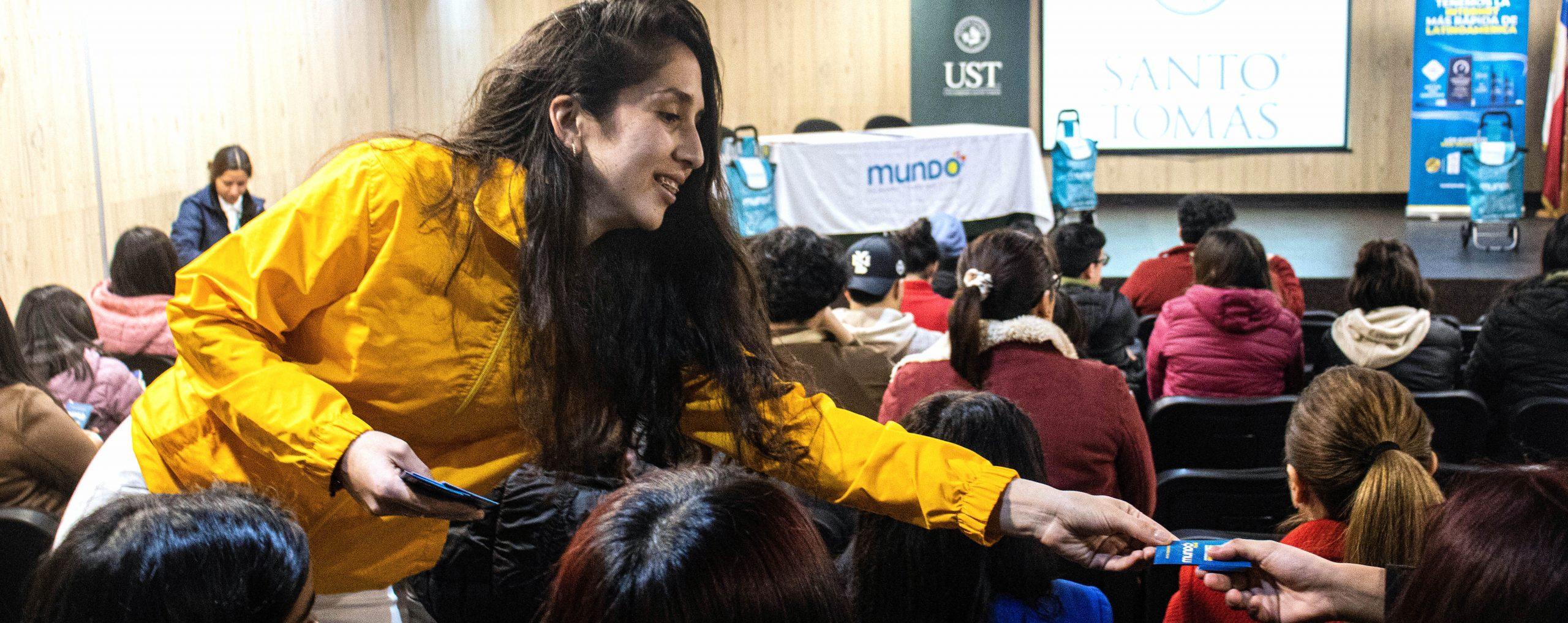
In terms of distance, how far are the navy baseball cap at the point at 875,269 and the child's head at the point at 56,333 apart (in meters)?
1.99

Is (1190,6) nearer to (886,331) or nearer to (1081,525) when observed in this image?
(886,331)

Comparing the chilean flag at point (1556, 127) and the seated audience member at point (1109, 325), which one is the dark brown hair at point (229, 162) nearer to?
the seated audience member at point (1109, 325)

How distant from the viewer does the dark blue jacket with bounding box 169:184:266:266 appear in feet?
18.9

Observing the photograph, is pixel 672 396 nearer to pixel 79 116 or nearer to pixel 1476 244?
pixel 79 116

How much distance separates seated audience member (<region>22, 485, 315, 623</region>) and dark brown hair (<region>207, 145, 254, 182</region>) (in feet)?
17.4

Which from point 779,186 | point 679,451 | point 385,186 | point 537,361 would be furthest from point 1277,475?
point 779,186

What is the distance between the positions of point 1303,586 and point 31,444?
7.44 feet

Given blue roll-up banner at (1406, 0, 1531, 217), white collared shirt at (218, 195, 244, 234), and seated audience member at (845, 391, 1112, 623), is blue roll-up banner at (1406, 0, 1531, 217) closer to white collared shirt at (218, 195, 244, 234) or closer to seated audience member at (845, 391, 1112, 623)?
white collared shirt at (218, 195, 244, 234)

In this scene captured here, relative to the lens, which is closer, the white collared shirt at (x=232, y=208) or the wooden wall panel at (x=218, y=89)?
the wooden wall panel at (x=218, y=89)

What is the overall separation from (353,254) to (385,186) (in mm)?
81

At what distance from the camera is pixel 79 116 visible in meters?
5.27

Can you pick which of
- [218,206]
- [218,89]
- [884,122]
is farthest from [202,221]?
[884,122]

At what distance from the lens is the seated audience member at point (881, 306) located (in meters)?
3.36

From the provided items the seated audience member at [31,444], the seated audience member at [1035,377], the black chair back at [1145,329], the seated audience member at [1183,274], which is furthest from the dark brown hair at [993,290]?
the seated audience member at [1183,274]
